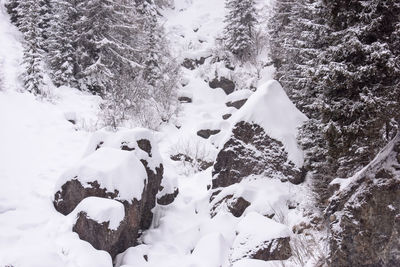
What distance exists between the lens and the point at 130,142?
27.8 ft

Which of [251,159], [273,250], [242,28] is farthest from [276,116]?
[242,28]

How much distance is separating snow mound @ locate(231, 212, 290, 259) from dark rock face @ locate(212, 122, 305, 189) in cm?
227

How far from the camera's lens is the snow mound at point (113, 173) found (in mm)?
7023

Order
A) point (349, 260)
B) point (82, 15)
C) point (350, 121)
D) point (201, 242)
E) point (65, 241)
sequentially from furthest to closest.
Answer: point (82, 15)
point (201, 242)
point (65, 241)
point (350, 121)
point (349, 260)

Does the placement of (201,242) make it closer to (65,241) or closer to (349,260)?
(65,241)

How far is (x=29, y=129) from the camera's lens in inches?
415

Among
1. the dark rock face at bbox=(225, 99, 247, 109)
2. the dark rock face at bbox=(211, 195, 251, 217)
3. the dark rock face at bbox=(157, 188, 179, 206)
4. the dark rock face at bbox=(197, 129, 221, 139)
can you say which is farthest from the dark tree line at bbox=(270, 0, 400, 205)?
the dark rock face at bbox=(225, 99, 247, 109)

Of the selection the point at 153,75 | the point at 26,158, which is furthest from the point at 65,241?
the point at 153,75

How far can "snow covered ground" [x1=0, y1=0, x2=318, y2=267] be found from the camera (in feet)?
19.0

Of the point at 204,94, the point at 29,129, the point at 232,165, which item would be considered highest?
the point at 232,165

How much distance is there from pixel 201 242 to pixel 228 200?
1712mm

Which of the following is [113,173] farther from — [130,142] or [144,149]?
[144,149]

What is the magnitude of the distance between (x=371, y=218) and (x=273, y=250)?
263 cm

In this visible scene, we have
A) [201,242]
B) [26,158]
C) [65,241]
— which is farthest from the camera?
[26,158]
